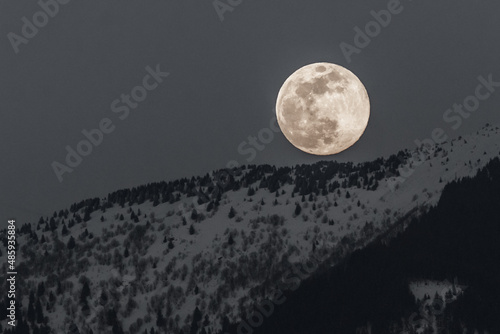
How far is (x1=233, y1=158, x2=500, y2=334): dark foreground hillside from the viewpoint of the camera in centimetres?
11725

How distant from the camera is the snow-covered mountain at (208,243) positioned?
143m

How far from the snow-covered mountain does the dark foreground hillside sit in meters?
9.18

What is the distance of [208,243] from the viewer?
536 feet

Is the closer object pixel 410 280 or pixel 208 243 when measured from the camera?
pixel 410 280

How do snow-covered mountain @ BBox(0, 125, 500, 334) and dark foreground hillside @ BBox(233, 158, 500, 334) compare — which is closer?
dark foreground hillside @ BBox(233, 158, 500, 334)

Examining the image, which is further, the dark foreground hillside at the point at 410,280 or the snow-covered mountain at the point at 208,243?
the snow-covered mountain at the point at 208,243

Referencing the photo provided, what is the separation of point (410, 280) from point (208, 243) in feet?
161

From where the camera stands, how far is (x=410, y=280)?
422 ft

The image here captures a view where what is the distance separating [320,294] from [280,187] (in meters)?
64.0

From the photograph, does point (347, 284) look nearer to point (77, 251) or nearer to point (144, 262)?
point (144, 262)

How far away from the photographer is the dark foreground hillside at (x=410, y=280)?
117250mm

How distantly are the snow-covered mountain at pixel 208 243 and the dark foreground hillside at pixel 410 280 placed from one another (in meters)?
9.18

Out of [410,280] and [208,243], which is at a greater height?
[208,243]

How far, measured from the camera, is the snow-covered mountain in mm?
143125
